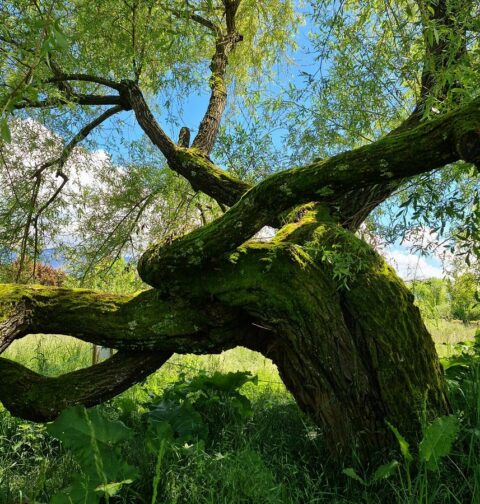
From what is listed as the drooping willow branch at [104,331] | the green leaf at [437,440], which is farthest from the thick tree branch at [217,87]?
the green leaf at [437,440]

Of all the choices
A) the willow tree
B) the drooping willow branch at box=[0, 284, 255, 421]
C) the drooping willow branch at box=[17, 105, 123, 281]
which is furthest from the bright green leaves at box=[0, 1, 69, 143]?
the drooping willow branch at box=[0, 284, 255, 421]

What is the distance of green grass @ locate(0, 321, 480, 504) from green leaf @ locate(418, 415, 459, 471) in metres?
0.11

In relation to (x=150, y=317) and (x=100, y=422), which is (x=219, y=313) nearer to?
(x=150, y=317)

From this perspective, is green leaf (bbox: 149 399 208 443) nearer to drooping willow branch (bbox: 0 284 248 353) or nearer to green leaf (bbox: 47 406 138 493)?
drooping willow branch (bbox: 0 284 248 353)

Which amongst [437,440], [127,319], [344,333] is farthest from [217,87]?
[437,440]

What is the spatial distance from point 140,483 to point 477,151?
278cm

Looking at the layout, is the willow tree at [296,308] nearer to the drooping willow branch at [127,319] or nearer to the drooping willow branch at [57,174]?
the drooping willow branch at [127,319]

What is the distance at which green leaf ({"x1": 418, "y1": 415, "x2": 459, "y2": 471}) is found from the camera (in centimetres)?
248

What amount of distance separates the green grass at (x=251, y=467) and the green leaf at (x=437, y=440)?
4.3 inches

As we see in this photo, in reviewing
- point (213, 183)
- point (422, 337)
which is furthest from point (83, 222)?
point (422, 337)

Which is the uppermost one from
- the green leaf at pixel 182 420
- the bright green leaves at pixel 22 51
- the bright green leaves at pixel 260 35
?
the bright green leaves at pixel 260 35

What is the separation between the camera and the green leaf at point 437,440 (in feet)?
8.15

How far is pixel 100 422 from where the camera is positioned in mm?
2982

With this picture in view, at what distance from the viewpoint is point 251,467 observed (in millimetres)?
2941
